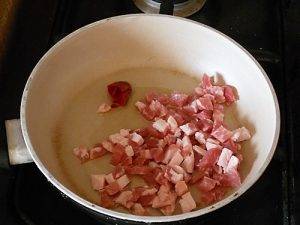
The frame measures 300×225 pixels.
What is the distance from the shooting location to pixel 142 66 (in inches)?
37.5

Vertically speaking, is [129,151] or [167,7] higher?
[167,7]

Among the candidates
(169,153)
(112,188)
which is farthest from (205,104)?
(112,188)

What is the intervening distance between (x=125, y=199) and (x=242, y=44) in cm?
41

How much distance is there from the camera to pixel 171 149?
0.80 metres

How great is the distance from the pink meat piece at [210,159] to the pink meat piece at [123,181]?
122 millimetres

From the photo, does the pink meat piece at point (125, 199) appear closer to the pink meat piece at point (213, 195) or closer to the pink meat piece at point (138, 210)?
the pink meat piece at point (138, 210)

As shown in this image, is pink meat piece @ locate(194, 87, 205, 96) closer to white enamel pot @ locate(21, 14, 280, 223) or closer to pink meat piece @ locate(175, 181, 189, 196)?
white enamel pot @ locate(21, 14, 280, 223)

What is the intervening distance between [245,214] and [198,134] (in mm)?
154

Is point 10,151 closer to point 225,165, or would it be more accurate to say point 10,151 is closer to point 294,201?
point 225,165

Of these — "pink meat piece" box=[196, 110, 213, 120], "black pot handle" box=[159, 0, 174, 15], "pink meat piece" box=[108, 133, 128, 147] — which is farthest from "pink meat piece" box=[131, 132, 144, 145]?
"black pot handle" box=[159, 0, 174, 15]

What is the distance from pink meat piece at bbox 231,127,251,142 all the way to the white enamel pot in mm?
11

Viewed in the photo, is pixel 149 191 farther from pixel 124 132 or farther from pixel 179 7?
pixel 179 7

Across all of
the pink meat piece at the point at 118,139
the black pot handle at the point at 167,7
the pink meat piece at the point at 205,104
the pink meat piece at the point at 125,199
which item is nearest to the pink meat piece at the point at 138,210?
the pink meat piece at the point at 125,199

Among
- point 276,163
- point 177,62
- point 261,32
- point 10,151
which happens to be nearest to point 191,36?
point 177,62
